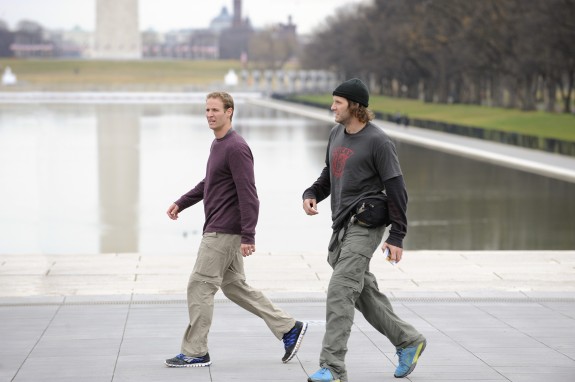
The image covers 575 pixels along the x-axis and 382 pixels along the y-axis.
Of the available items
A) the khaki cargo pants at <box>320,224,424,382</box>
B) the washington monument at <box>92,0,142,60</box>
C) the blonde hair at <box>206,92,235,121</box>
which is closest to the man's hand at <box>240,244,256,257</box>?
the khaki cargo pants at <box>320,224,424,382</box>

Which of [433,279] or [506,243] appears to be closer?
[433,279]

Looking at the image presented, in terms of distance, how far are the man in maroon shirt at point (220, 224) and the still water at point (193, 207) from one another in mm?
7123

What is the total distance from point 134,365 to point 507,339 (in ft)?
8.38

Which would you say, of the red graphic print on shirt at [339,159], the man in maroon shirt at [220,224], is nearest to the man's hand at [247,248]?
the man in maroon shirt at [220,224]

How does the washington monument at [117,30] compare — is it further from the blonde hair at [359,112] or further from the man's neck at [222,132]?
the blonde hair at [359,112]

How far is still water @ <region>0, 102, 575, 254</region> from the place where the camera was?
49.8 ft

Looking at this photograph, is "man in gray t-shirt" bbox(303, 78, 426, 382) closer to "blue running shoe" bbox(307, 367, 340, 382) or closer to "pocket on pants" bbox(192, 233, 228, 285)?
"blue running shoe" bbox(307, 367, 340, 382)

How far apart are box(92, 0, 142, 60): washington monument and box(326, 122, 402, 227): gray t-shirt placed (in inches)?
4641

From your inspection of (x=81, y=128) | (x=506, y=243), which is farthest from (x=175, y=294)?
(x=81, y=128)

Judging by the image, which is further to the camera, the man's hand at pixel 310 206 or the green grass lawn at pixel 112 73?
the green grass lawn at pixel 112 73

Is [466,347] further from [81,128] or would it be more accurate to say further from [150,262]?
[81,128]

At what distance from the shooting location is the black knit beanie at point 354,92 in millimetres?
6547

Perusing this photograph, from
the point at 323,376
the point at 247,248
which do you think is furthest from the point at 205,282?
the point at 323,376

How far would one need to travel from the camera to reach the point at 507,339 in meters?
7.89
